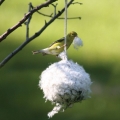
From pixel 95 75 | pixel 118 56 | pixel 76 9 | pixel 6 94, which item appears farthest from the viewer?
pixel 76 9

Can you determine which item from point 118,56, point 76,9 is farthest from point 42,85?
point 76,9

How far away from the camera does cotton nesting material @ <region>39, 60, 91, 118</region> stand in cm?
275

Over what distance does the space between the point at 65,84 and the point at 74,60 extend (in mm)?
3411

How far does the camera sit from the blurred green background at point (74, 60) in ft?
17.3

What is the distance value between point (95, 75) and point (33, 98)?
90 cm

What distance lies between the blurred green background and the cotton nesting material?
2295mm

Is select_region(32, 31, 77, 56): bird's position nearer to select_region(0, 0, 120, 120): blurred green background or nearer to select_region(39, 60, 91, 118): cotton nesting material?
select_region(39, 60, 91, 118): cotton nesting material

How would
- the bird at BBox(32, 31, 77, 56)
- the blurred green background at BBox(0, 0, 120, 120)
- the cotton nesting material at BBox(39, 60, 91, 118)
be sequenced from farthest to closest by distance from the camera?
the blurred green background at BBox(0, 0, 120, 120) < the bird at BBox(32, 31, 77, 56) < the cotton nesting material at BBox(39, 60, 91, 118)

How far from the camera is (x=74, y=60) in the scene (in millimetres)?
6148

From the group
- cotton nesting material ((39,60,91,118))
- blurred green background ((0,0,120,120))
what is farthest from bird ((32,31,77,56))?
blurred green background ((0,0,120,120))

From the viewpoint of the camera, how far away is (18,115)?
5176mm

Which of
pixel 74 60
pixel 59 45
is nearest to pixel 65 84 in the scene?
pixel 59 45

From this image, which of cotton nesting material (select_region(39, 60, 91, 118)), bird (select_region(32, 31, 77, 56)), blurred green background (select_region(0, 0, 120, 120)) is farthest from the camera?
blurred green background (select_region(0, 0, 120, 120))

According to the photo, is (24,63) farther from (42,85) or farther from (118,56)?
(42,85)
